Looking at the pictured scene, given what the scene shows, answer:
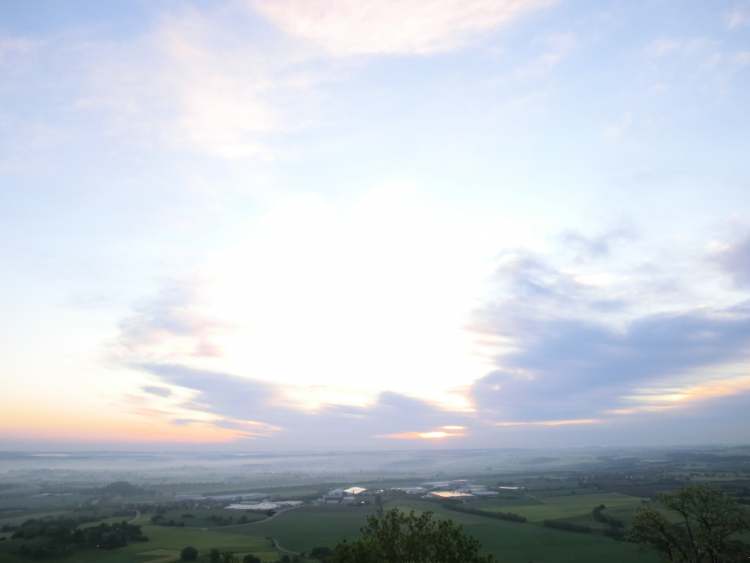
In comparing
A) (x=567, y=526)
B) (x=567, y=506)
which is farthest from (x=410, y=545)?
(x=567, y=506)

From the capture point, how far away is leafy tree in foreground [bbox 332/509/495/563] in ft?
95.0

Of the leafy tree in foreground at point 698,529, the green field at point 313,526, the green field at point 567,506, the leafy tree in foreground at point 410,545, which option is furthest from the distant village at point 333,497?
the leafy tree in foreground at point 410,545

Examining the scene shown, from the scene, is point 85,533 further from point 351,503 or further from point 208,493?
point 208,493

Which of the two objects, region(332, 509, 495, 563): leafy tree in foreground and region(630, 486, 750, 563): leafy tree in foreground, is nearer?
region(332, 509, 495, 563): leafy tree in foreground

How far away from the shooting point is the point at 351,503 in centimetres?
15250

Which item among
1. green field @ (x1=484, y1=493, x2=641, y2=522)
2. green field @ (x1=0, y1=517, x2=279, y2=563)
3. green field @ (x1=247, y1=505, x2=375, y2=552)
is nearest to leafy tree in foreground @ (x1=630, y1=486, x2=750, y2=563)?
green field @ (x1=0, y1=517, x2=279, y2=563)

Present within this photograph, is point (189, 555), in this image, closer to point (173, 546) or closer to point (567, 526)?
point (173, 546)

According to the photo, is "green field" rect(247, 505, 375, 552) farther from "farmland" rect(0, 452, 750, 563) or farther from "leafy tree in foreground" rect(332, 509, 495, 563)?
"leafy tree in foreground" rect(332, 509, 495, 563)

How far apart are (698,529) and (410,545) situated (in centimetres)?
3117

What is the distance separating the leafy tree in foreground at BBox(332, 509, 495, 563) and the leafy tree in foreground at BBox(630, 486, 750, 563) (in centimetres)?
2390

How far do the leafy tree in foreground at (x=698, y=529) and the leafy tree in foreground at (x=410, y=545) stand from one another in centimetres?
2390

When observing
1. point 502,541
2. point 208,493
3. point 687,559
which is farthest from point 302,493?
point 687,559

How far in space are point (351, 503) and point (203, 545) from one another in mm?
71492

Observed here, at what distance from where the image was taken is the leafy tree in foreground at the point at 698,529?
140 feet
